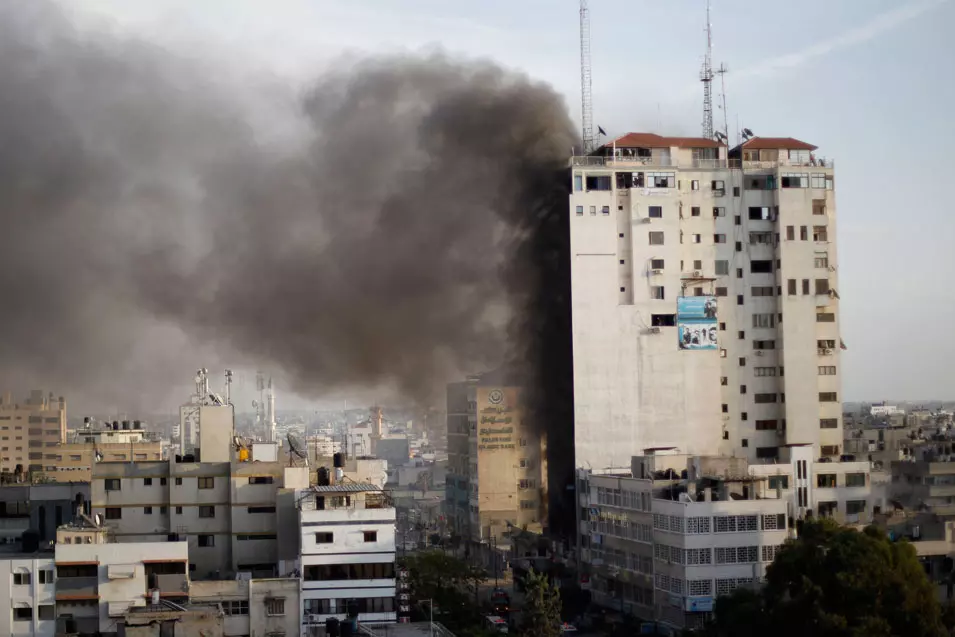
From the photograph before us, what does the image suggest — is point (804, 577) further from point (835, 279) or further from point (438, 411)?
point (438, 411)

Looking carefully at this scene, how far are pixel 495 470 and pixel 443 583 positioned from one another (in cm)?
3699

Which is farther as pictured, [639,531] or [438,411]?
[438,411]

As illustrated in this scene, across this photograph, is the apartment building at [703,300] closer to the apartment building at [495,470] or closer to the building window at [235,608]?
the apartment building at [495,470]

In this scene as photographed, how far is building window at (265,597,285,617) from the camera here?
45.1 meters

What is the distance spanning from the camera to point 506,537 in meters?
96.4

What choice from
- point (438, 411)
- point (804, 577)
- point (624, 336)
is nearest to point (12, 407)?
point (438, 411)

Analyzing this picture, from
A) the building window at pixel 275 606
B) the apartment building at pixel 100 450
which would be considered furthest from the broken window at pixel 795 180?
the apartment building at pixel 100 450

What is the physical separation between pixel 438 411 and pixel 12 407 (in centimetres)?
4816

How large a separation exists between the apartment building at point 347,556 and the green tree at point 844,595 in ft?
35.8

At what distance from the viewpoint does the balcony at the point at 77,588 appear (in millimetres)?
Result: 45469

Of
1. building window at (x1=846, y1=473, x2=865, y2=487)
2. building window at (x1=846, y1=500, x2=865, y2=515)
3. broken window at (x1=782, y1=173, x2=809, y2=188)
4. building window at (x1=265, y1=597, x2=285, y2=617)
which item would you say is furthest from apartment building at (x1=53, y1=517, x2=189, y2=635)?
broken window at (x1=782, y1=173, x2=809, y2=188)

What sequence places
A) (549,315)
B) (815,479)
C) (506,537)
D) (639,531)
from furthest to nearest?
(506,537), (549,315), (815,479), (639,531)

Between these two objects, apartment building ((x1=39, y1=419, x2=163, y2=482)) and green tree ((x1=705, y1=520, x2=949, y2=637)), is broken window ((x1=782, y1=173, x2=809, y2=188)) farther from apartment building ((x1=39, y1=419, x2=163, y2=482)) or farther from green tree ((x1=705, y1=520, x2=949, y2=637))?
apartment building ((x1=39, y1=419, x2=163, y2=482))

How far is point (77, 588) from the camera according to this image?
1796 inches
